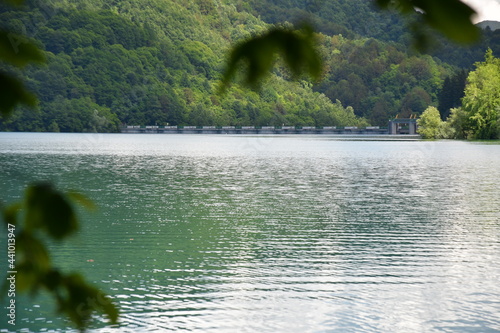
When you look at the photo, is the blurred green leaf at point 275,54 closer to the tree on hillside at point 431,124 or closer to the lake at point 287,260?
the lake at point 287,260

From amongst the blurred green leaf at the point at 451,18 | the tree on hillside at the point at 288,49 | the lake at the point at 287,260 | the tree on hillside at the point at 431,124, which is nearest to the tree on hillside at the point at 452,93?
the tree on hillside at the point at 431,124

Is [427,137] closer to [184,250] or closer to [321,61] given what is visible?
[184,250]

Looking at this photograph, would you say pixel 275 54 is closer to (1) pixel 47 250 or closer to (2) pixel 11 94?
(2) pixel 11 94

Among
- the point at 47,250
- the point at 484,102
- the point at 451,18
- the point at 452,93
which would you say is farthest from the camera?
the point at 452,93

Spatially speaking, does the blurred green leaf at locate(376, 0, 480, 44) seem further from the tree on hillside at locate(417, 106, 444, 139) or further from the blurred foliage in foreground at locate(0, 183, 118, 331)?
the tree on hillside at locate(417, 106, 444, 139)

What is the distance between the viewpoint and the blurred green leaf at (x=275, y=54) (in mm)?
1915

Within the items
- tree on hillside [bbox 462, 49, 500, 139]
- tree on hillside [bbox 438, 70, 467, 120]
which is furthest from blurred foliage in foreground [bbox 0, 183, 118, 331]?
tree on hillside [bbox 438, 70, 467, 120]

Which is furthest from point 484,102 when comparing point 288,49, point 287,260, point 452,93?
point 288,49

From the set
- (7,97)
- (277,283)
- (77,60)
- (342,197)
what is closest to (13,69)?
(7,97)

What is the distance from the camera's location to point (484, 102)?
98375mm

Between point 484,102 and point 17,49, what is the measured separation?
10215cm

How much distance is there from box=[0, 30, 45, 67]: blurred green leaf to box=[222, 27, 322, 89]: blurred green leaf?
1.83 feet

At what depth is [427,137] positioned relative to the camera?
127312mm

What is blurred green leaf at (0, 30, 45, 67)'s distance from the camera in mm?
1953
